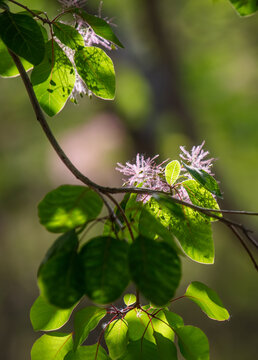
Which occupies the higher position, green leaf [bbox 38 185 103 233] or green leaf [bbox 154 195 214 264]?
green leaf [bbox 38 185 103 233]

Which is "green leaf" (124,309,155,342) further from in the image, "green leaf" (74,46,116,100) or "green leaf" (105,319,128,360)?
"green leaf" (74,46,116,100)

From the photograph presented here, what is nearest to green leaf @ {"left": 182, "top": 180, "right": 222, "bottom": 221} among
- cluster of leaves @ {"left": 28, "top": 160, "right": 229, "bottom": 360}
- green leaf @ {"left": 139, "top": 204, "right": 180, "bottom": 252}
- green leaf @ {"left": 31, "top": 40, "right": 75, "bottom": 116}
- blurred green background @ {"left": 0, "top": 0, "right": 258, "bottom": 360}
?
cluster of leaves @ {"left": 28, "top": 160, "right": 229, "bottom": 360}

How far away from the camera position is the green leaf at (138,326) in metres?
0.57

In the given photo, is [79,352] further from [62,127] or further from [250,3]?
[62,127]

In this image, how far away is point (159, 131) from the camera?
374cm

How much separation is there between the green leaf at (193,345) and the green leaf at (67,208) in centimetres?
22

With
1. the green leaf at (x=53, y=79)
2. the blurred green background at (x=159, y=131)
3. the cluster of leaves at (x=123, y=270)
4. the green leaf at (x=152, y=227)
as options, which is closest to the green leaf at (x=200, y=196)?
the cluster of leaves at (x=123, y=270)

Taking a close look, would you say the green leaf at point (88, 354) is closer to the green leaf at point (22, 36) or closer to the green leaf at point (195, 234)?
the green leaf at point (195, 234)

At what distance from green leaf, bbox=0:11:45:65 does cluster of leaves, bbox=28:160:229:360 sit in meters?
0.17

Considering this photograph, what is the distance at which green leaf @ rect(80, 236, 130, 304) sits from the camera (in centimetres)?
41

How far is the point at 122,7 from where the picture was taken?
4.54m

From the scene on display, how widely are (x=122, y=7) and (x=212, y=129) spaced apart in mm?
1598

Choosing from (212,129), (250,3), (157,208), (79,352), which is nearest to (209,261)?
(157,208)

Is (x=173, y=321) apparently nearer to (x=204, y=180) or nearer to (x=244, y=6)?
(x=204, y=180)
